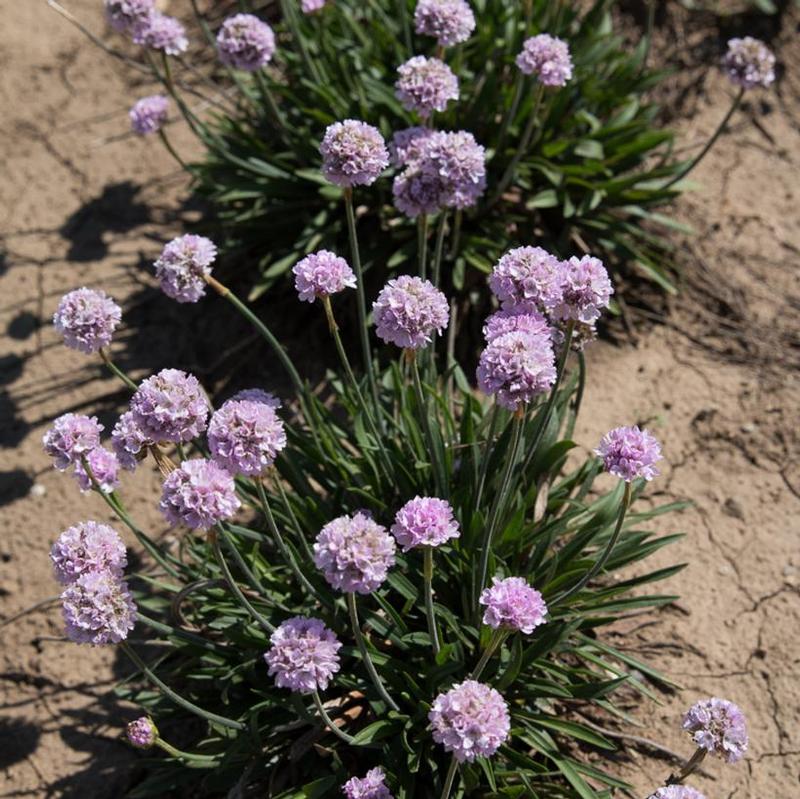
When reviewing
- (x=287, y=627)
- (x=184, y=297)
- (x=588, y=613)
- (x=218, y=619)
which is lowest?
(x=218, y=619)

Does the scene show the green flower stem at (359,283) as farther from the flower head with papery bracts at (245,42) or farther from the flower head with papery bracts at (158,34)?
the flower head with papery bracts at (158,34)

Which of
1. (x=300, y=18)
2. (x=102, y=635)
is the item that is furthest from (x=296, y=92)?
(x=102, y=635)

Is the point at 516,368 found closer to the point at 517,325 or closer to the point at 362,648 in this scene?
the point at 517,325

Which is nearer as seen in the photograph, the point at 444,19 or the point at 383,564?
the point at 383,564

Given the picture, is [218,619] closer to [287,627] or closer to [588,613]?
[287,627]

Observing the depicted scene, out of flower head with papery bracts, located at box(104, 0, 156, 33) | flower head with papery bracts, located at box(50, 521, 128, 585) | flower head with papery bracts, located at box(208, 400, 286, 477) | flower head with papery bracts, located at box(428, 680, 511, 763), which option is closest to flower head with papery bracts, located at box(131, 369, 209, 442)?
flower head with papery bracts, located at box(208, 400, 286, 477)

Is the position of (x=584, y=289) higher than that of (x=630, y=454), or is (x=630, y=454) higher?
(x=584, y=289)

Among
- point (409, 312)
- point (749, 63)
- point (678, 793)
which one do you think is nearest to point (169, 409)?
point (409, 312)
